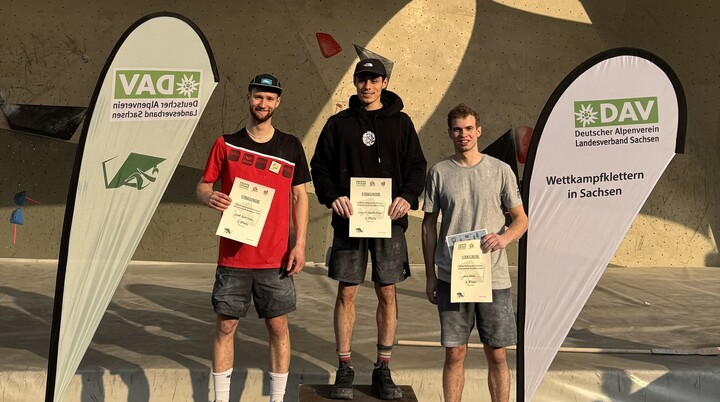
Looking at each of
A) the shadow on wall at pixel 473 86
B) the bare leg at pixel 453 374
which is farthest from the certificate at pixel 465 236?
the shadow on wall at pixel 473 86

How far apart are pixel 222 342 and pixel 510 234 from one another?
135 cm

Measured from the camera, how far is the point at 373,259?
370 centimetres

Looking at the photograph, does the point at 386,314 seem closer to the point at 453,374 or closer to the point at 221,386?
the point at 453,374

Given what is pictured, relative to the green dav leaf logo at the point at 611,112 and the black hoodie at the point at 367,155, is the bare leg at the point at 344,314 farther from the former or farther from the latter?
the green dav leaf logo at the point at 611,112

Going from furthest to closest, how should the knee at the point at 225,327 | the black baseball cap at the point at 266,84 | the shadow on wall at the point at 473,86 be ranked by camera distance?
1. the shadow on wall at the point at 473,86
2. the knee at the point at 225,327
3. the black baseball cap at the point at 266,84

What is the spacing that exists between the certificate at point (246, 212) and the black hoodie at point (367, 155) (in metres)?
0.33

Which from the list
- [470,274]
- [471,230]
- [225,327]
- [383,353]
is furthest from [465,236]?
[225,327]

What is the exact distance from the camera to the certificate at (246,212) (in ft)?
11.2

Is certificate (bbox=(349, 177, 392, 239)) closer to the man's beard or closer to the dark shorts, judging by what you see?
the dark shorts

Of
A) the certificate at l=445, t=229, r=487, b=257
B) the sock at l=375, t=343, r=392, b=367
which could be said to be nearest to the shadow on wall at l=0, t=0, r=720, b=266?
the sock at l=375, t=343, r=392, b=367

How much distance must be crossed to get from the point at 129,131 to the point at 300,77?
417 cm

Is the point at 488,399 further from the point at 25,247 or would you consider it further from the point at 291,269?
the point at 25,247

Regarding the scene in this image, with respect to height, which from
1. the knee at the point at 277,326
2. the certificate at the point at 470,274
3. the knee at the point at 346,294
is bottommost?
the knee at the point at 277,326

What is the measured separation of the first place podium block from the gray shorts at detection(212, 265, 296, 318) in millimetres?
432
